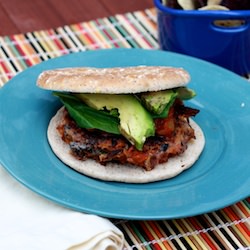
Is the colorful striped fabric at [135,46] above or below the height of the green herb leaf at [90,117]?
below

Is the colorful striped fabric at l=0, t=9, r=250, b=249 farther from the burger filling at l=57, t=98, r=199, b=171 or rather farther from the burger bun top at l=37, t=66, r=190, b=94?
the burger bun top at l=37, t=66, r=190, b=94

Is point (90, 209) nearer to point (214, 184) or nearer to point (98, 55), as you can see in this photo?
point (214, 184)

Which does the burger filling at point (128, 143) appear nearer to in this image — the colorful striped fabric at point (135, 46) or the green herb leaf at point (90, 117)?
the green herb leaf at point (90, 117)

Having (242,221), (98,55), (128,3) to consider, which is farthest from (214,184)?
(128,3)

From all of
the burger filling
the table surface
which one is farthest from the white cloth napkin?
the table surface

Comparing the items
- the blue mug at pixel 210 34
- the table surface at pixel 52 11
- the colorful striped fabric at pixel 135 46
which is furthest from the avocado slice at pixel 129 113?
the table surface at pixel 52 11
